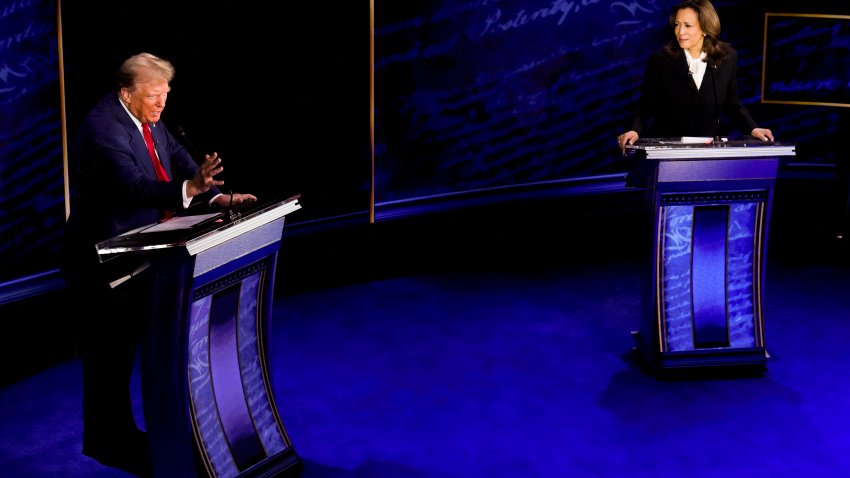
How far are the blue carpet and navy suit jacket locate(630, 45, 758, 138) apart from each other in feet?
3.61

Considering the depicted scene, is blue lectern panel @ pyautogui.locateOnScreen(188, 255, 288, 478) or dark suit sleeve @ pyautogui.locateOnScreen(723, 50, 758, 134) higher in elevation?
dark suit sleeve @ pyautogui.locateOnScreen(723, 50, 758, 134)

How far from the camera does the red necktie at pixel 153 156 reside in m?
3.37

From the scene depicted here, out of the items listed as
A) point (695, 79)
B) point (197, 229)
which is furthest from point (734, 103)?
point (197, 229)

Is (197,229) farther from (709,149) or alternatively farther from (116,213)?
(709,149)

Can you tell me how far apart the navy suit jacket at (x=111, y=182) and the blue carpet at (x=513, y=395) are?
3.02 feet

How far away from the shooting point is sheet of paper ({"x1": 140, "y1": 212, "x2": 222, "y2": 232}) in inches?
114

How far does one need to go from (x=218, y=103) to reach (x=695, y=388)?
261 centimetres

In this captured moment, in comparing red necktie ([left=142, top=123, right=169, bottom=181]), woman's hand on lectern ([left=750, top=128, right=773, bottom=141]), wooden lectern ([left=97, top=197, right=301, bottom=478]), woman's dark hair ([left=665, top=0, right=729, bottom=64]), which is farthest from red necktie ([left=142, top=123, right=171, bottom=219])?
woman's hand on lectern ([left=750, top=128, right=773, bottom=141])

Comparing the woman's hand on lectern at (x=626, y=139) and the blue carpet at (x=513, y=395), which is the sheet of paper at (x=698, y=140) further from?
the blue carpet at (x=513, y=395)

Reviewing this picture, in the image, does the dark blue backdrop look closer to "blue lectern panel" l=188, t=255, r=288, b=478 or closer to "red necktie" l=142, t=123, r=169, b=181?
"red necktie" l=142, t=123, r=169, b=181

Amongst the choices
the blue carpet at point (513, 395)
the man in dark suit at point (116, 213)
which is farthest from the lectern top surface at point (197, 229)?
the blue carpet at point (513, 395)

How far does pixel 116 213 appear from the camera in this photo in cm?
329

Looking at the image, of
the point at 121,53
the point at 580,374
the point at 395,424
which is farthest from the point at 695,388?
the point at 121,53

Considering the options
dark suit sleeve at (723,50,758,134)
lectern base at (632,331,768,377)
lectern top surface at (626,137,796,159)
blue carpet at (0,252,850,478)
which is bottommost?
blue carpet at (0,252,850,478)
